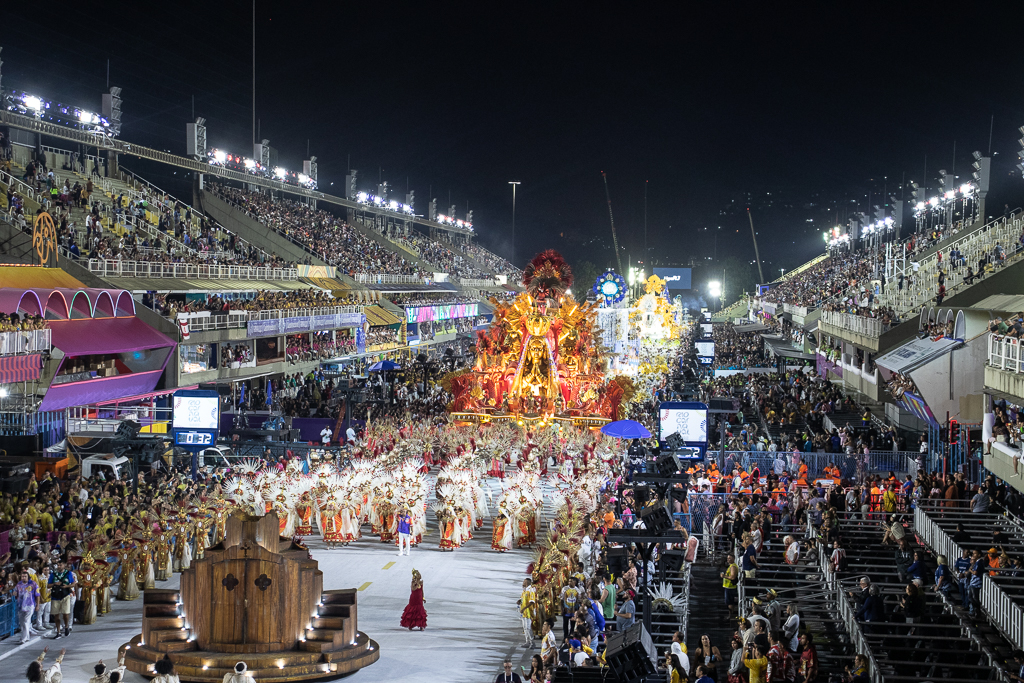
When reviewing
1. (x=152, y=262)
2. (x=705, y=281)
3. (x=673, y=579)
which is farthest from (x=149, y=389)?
(x=705, y=281)

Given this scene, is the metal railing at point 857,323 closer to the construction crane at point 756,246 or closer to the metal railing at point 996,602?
the metal railing at point 996,602

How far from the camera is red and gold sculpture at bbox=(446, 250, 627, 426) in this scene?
3039 cm

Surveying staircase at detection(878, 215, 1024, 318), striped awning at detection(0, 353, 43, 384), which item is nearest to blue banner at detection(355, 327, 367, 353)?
staircase at detection(878, 215, 1024, 318)

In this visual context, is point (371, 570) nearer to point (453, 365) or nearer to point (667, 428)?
point (667, 428)

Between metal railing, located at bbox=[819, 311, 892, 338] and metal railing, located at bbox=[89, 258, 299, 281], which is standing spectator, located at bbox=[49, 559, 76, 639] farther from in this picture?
metal railing, located at bbox=[819, 311, 892, 338]

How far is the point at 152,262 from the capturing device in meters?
36.6

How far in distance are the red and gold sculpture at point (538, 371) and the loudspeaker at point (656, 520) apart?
683 inches

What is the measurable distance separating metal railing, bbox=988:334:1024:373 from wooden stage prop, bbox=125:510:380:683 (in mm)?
11992

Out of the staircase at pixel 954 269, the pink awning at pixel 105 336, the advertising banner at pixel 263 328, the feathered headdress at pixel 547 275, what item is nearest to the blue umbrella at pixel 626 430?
the feathered headdress at pixel 547 275

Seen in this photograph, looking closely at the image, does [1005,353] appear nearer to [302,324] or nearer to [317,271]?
[302,324]

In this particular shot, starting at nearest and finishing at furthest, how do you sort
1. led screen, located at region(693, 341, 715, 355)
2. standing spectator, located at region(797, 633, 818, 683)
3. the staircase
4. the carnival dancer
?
standing spectator, located at region(797, 633, 818, 683) → the carnival dancer → the staircase → led screen, located at region(693, 341, 715, 355)

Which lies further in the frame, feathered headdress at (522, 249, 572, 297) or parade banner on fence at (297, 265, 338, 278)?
parade banner on fence at (297, 265, 338, 278)

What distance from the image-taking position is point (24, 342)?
26031mm

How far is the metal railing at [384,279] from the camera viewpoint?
59000mm
